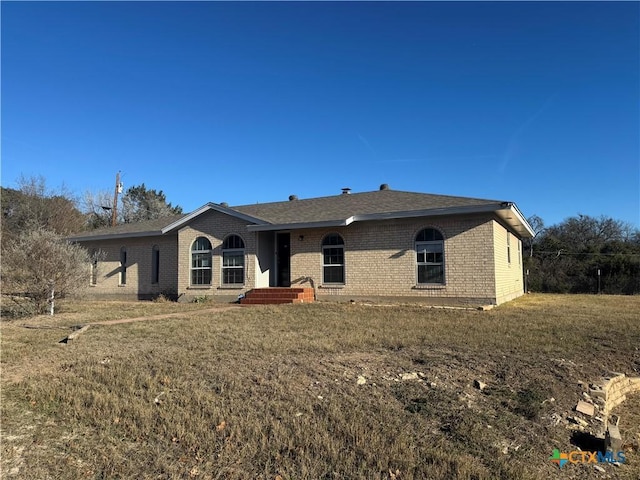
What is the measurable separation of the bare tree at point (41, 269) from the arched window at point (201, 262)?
5455 millimetres

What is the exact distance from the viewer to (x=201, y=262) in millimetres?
18125

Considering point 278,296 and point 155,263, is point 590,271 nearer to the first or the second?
point 278,296

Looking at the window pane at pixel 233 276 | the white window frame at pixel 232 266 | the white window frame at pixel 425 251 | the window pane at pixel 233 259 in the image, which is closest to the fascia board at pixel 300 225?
the white window frame at pixel 232 266

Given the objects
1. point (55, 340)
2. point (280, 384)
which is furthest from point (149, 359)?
point (55, 340)

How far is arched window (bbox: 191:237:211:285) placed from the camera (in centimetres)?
1795

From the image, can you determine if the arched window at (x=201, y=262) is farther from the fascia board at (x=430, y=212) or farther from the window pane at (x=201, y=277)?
the fascia board at (x=430, y=212)

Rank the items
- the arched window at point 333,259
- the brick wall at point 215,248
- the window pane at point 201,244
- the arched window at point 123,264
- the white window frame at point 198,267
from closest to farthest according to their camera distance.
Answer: the arched window at point 333,259 → the brick wall at point 215,248 → the white window frame at point 198,267 → the window pane at point 201,244 → the arched window at point 123,264

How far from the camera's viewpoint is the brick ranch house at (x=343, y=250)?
14055 millimetres

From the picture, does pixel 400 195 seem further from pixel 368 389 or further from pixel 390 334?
pixel 368 389

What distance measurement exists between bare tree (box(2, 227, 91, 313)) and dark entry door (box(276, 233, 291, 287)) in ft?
24.2

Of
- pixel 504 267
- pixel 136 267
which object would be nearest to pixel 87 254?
pixel 136 267

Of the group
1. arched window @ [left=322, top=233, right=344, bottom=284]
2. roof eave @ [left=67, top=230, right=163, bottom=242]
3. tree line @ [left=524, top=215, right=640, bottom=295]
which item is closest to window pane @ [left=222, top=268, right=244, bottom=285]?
arched window @ [left=322, top=233, right=344, bottom=284]

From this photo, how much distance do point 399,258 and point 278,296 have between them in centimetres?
462

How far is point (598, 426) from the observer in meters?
4.86
